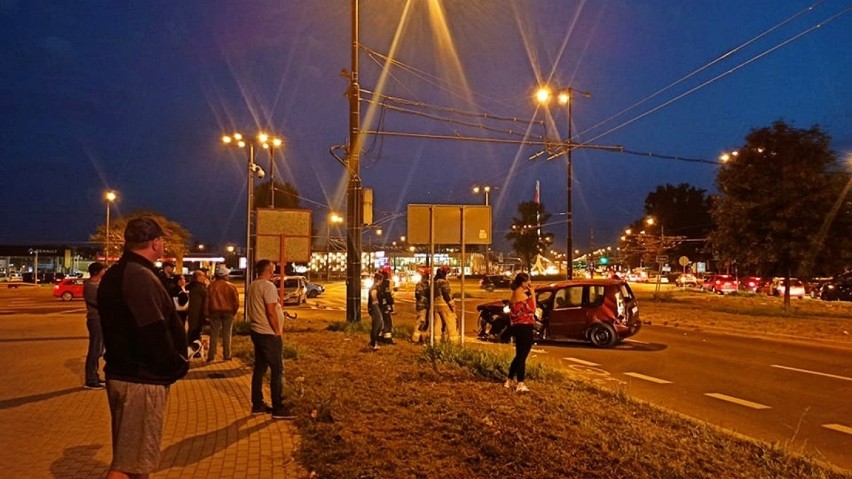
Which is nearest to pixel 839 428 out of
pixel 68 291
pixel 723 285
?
pixel 68 291

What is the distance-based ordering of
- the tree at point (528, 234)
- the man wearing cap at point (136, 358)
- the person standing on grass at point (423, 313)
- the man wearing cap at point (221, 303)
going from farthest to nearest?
the tree at point (528, 234), the person standing on grass at point (423, 313), the man wearing cap at point (221, 303), the man wearing cap at point (136, 358)

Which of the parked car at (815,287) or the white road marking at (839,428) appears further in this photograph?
the parked car at (815,287)

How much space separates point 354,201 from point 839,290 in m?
36.0

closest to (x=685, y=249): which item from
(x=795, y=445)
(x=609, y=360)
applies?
(x=609, y=360)

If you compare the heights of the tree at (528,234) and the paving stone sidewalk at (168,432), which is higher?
the tree at (528,234)

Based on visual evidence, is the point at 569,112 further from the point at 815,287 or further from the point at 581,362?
the point at 815,287

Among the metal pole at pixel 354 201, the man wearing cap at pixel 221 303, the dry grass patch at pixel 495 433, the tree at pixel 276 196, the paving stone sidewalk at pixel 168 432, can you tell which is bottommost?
the paving stone sidewalk at pixel 168 432

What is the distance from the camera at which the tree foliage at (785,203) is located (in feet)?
78.8

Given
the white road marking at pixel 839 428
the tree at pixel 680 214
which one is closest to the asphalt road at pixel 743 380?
the white road marking at pixel 839 428

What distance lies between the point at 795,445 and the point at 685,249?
87186 mm

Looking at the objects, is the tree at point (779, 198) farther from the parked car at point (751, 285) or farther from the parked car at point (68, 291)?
the parked car at point (68, 291)

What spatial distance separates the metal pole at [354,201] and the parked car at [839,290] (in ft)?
115

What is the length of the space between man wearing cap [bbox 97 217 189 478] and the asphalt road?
5.73m

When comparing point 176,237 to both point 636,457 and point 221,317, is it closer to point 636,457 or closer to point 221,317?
point 221,317
